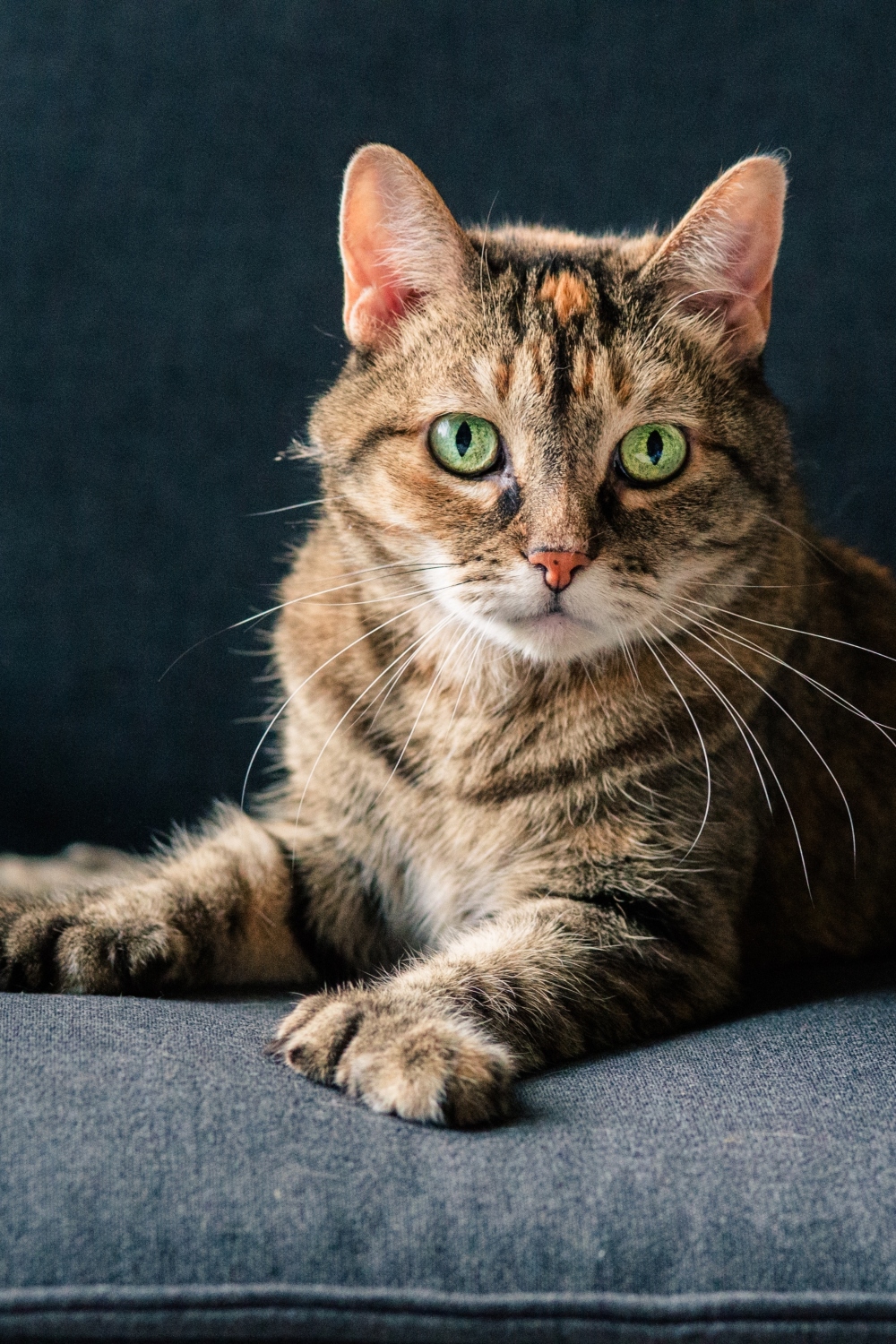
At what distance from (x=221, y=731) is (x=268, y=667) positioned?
0.37 meters

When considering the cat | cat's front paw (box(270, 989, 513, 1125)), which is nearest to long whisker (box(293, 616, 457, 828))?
the cat

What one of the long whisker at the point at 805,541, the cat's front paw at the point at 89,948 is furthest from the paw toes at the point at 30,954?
the long whisker at the point at 805,541

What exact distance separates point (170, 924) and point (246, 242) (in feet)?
3.81

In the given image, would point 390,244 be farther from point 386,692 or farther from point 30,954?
point 30,954

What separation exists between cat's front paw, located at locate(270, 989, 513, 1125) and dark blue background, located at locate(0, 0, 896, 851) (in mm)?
1049

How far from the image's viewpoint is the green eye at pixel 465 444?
1212mm

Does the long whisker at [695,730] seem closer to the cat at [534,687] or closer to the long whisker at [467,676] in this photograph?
the cat at [534,687]

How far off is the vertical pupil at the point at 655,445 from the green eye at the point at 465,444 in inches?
6.0

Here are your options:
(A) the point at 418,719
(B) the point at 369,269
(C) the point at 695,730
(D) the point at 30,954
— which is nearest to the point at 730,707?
(C) the point at 695,730

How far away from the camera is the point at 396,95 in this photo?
1.97 m

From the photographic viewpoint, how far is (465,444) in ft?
4.01

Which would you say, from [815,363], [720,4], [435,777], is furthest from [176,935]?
[720,4]

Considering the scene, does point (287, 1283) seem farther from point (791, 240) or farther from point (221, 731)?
point (791, 240)

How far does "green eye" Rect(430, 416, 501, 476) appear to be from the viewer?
1.21 meters
